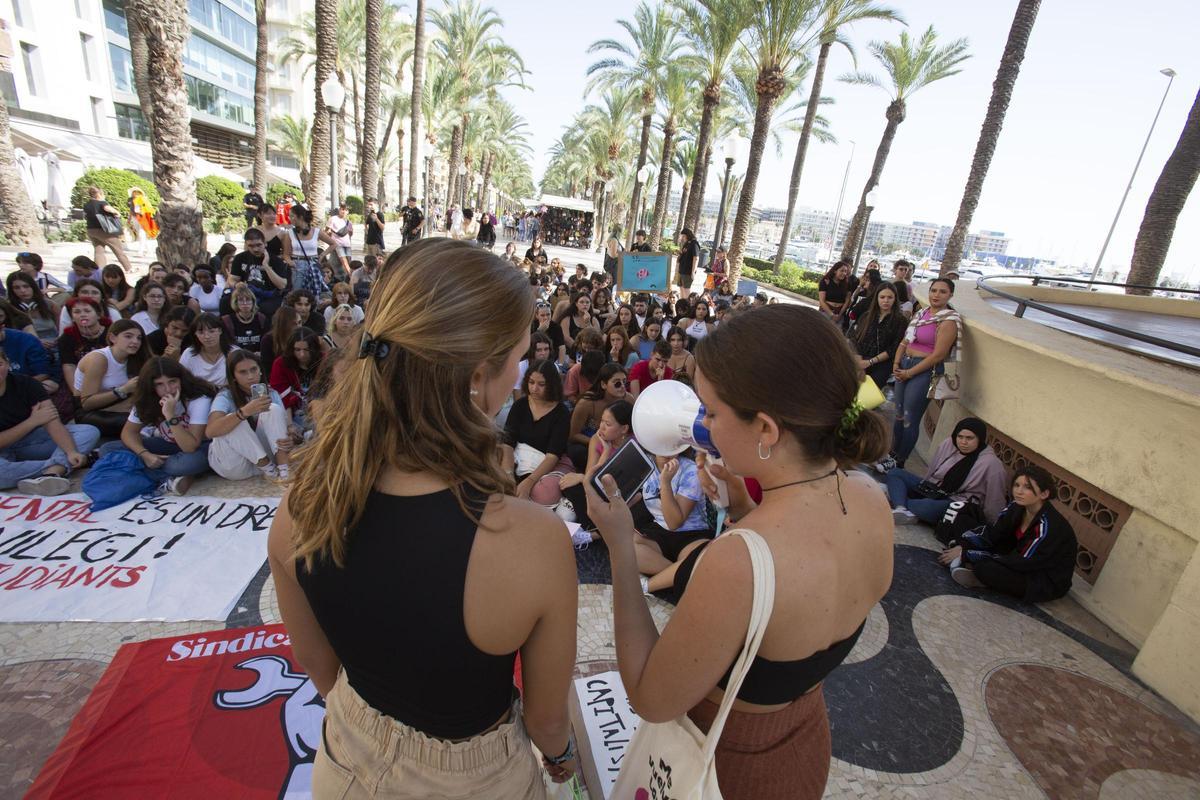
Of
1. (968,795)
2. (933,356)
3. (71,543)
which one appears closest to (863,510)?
(968,795)

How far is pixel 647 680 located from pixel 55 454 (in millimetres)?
5409

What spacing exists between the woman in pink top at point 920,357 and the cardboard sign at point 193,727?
17.8 ft

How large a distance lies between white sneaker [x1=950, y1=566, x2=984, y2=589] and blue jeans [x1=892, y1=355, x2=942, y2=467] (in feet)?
6.57

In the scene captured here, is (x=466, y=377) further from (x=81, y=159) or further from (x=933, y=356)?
(x=81, y=159)

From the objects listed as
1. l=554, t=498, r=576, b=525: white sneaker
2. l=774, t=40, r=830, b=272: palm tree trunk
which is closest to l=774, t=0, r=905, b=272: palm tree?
l=774, t=40, r=830, b=272: palm tree trunk

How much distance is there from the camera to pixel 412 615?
39.2 inches

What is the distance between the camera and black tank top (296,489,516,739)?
96 centimetres

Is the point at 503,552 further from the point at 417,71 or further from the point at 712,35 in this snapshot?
the point at 417,71

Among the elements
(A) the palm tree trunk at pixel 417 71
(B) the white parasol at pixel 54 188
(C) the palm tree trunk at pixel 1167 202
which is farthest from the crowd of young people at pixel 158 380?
(A) the palm tree trunk at pixel 417 71

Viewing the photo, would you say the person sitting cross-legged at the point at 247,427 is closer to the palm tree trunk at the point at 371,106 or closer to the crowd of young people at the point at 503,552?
the crowd of young people at the point at 503,552

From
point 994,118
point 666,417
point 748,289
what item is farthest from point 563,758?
point 994,118

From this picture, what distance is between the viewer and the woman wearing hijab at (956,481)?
471cm

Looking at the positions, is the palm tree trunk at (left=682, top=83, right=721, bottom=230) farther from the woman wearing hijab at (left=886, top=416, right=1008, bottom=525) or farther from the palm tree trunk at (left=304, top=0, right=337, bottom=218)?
the woman wearing hijab at (left=886, top=416, right=1008, bottom=525)

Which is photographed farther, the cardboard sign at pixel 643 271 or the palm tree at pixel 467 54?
the palm tree at pixel 467 54
